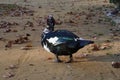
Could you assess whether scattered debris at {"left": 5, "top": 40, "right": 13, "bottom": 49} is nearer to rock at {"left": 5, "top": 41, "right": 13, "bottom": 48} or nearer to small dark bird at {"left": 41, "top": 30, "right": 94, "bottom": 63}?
rock at {"left": 5, "top": 41, "right": 13, "bottom": 48}

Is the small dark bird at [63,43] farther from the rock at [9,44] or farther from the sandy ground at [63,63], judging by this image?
the rock at [9,44]

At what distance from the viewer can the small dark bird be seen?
404 inches

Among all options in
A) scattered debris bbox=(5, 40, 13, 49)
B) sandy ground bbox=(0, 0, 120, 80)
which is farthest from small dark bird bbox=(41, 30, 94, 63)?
scattered debris bbox=(5, 40, 13, 49)

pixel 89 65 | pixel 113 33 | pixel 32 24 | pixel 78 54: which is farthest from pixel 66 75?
pixel 32 24

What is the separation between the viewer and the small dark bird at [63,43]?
10.3 meters

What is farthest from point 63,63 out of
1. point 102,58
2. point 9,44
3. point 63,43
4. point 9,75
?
point 9,44

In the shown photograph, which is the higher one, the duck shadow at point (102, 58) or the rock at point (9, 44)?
the duck shadow at point (102, 58)

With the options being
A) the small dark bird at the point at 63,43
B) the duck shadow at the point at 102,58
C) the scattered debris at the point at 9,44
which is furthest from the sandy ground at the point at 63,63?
the small dark bird at the point at 63,43

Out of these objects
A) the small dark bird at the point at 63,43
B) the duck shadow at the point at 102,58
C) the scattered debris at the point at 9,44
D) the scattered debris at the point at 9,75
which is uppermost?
the small dark bird at the point at 63,43

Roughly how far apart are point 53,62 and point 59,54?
0.77 ft

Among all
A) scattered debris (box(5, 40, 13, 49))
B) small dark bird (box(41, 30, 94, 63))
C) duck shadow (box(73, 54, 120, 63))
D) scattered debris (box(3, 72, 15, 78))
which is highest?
small dark bird (box(41, 30, 94, 63))

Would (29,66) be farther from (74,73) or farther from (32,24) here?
(32,24)

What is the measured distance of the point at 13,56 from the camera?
11398 mm

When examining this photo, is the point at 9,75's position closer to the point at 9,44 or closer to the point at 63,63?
the point at 63,63
